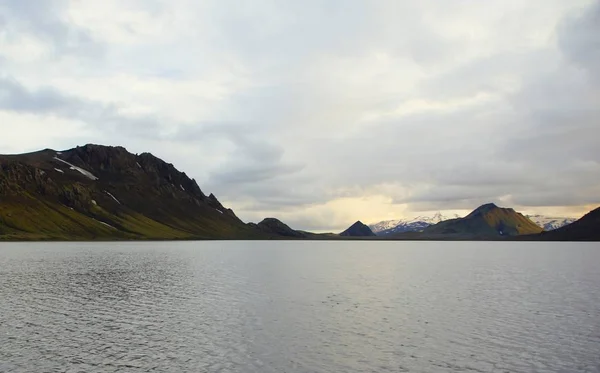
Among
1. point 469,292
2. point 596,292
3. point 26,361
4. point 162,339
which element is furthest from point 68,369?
point 596,292

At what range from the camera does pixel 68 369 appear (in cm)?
3319

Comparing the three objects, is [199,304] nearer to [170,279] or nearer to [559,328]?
[170,279]

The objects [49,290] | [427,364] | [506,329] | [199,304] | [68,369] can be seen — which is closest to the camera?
[68,369]

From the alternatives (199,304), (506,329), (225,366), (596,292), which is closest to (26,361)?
(225,366)

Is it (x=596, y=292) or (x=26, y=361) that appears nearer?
(x=26, y=361)

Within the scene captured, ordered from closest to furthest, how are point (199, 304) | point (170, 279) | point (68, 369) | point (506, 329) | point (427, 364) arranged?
1. point (68, 369)
2. point (427, 364)
3. point (506, 329)
4. point (199, 304)
5. point (170, 279)

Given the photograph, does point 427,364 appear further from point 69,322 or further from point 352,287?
point 352,287

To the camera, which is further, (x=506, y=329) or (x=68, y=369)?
(x=506, y=329)

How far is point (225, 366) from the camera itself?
34500 millimetres

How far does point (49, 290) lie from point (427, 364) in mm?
61555

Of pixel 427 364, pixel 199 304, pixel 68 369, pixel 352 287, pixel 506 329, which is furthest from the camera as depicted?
pixel 352 287

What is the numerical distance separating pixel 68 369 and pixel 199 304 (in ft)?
97.5

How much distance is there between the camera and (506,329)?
48.0 meters

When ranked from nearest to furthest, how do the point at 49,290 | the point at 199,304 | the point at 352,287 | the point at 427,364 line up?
the point at 427,364, the point at 199,304, the point at 49,290, the point at 352,287
